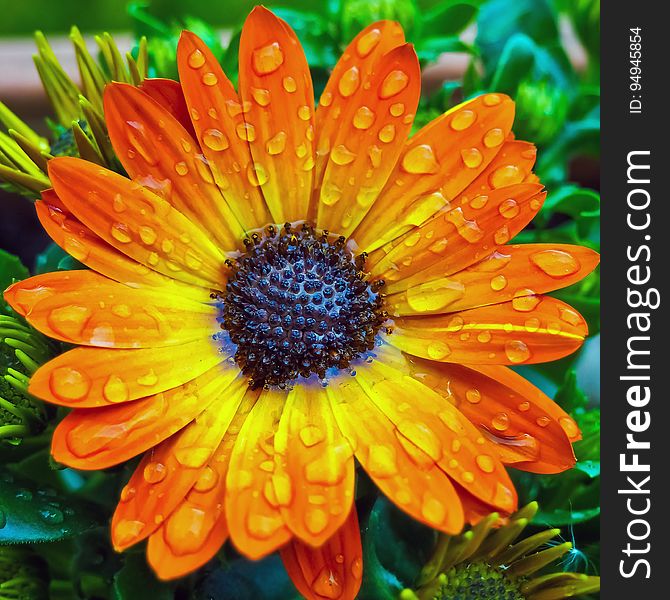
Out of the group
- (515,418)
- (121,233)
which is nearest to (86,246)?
(121,233)

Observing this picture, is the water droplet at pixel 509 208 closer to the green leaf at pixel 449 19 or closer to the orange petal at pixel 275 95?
the orange petal at pixel 275 95

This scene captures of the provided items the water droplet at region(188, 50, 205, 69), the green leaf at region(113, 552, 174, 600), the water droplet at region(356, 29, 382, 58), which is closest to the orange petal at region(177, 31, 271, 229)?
the water droplet at region(188, 50, 205, 69)

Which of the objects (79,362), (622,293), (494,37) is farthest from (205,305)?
(494,37)

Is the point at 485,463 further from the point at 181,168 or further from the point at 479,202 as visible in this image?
the point at 181,168

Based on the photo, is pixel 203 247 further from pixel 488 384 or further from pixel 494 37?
pixel 494 37

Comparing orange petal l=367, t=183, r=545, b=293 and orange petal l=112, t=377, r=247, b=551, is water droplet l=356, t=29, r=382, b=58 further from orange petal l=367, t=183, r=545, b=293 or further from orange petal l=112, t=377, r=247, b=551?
orange petal l=112, t=377, r=247, b=551

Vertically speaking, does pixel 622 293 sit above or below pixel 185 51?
below
